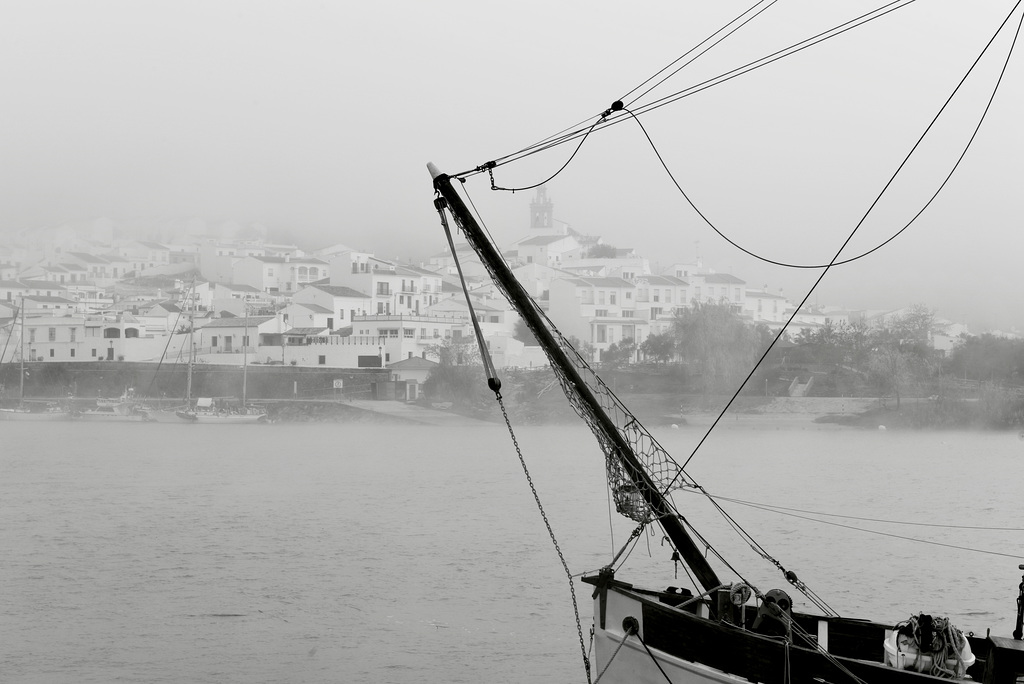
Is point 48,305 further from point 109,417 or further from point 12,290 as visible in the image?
point 109,417

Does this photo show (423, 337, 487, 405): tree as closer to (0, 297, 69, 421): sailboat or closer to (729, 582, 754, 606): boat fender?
(0, 297, 69, 421): sailboat

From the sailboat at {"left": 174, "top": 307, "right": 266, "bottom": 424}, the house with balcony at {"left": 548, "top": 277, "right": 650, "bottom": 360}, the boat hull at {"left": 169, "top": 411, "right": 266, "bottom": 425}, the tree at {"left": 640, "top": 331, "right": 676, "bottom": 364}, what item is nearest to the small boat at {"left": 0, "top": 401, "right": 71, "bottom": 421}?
the sailboat at {"left": 174, "top": 307, "right": 266, "bottom": 424}

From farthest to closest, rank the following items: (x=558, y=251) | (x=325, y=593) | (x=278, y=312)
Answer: (x=558, y=251) < (x=278, y=312) < (x=325, y=593)

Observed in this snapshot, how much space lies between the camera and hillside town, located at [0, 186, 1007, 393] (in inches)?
2532

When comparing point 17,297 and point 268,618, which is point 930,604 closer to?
point 268,618

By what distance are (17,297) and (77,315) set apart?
70.3 ft

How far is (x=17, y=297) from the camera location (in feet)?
297

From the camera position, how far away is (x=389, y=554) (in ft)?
60.1

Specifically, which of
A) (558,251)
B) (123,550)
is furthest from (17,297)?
(123,550)

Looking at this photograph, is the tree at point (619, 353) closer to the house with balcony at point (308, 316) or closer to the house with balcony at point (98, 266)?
the house with balcony at point (308, 316)

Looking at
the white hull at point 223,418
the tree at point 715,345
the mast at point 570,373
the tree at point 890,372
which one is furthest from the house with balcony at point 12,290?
the mast at point 570,373

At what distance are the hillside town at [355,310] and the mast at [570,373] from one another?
5237 cm

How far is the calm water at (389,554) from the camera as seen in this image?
1179 cm

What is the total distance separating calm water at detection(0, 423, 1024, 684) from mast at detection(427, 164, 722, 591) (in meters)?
3.37
